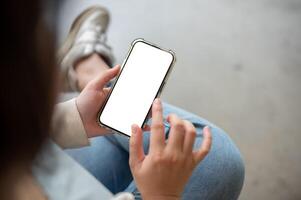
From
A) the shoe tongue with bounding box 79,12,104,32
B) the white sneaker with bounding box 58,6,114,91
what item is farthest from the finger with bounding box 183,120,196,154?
the shoe tongue with bounding box 79,12,104,32

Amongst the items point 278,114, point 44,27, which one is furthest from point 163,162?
point 278,114

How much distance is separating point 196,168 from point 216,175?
0.03m

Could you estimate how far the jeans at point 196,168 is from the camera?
0.62 meters

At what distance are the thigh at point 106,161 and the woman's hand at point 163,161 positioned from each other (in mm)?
169

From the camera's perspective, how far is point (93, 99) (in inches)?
24.4

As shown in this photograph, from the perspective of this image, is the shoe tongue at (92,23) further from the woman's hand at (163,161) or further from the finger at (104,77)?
the woman's hand at (163,161)

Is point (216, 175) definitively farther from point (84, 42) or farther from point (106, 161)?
point (84, 42)

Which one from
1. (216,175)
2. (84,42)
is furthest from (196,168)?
(84,42)

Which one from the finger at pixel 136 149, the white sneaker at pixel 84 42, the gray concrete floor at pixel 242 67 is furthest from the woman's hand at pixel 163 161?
the gray concrete floor at pixel 242 67

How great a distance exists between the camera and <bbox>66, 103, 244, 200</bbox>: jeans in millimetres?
623

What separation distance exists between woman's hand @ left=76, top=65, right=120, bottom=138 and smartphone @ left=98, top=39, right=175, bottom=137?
0.4 inches

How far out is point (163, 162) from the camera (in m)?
0.48

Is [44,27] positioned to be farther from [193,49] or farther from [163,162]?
[193,49]

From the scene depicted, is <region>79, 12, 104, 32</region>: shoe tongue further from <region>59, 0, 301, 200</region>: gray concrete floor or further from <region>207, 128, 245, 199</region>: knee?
<region>207, 128, 245, 199</region>: knee
